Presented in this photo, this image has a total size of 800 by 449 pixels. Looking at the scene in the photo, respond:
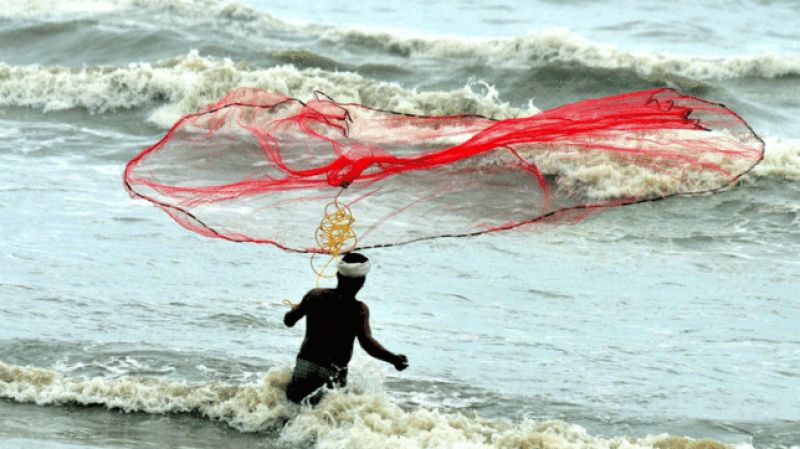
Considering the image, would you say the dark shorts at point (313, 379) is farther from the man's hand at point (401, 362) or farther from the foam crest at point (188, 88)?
the foam crest at point (188, 88)

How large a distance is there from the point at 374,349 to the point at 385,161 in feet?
3.13

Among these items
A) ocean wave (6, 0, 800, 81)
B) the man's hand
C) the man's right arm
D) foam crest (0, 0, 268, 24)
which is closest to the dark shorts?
the man's right arm

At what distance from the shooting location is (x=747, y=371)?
757cm

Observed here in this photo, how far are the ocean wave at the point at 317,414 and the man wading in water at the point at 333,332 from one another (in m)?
0.11

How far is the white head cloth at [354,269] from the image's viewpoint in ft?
19.7

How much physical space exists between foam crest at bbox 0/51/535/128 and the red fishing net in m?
9.54

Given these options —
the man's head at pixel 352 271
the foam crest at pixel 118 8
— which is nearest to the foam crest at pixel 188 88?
the foam crest at pixel 118 8

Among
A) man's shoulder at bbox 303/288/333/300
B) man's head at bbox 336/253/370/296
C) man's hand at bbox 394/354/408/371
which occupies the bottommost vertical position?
man's hand at bbox 394/354/408/371

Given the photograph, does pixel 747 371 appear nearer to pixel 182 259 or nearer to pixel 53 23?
pixel 182 259

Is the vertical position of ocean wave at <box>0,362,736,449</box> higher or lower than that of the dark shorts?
lower

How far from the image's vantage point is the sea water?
21.1 feet

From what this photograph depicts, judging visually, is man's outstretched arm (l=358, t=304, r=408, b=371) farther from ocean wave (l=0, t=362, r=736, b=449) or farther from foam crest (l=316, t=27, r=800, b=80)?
foam crest (l=316, t=27, r=800, b=80)

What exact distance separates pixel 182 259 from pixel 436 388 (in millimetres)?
3359

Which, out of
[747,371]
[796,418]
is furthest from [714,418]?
[747,371]
